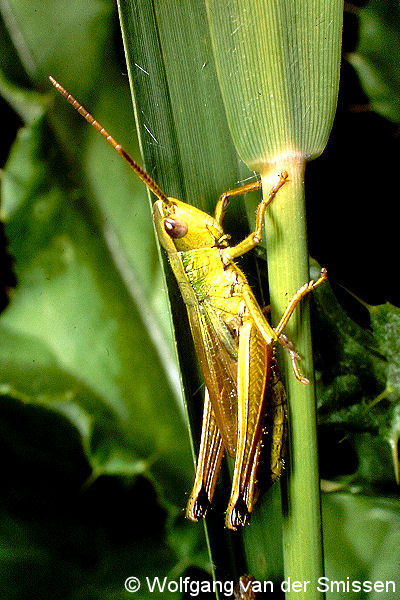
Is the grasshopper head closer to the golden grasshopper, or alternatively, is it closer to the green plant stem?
the golden grasshopper

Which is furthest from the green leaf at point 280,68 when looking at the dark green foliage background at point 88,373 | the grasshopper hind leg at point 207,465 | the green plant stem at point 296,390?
the dark green foliage background at point 88,373

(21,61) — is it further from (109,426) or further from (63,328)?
(109,426)

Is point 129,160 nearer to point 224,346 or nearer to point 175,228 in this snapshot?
point 175,228

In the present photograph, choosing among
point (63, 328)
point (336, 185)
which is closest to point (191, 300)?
point (336, 185)

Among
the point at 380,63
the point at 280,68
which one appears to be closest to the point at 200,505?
the point at 280,68

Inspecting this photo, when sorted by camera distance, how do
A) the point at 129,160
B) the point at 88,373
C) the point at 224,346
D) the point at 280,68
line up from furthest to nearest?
the point at 88,373, the point at 224,346, the point at 129,160, the point at 280,68

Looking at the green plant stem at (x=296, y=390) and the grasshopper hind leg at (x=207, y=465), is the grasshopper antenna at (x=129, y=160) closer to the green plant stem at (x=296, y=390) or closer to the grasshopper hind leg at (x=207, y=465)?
the green plant stem at (x=296, y=390)
